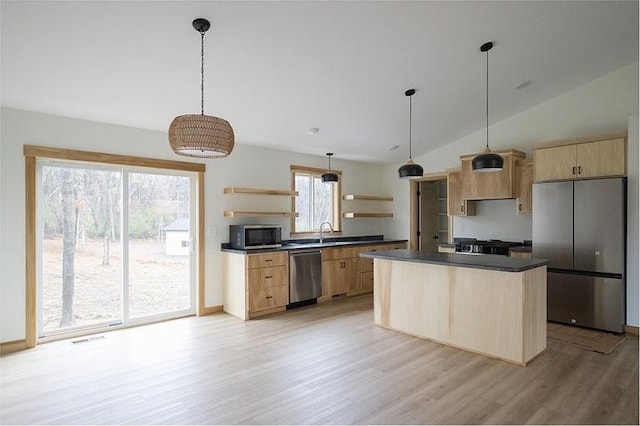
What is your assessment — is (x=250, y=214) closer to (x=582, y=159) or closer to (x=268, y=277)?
(x=268, y=277)

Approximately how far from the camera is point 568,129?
16.5 ft

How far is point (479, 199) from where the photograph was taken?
5617mm

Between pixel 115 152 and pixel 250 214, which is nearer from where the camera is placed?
pixel 115 152

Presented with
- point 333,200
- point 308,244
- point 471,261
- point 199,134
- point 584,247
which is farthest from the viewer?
point 333,200

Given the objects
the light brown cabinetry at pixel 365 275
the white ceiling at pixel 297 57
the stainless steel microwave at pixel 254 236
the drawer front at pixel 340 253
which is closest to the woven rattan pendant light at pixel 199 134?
the white ceiling at pixel 297 57

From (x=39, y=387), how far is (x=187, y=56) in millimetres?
2846

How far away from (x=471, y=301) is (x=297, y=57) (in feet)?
9.18

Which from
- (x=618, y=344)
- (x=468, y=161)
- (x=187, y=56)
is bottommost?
(x=618, y=344)

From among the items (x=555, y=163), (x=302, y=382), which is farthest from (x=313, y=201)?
(x=302, y=382)

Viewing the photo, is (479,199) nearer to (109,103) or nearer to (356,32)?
(356,32)

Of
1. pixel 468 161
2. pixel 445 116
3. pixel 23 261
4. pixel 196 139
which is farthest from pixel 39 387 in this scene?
pixel 468 161

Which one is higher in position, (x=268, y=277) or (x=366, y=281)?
(x=268, y=277)

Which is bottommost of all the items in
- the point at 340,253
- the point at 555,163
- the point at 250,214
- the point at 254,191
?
the point at 340,253

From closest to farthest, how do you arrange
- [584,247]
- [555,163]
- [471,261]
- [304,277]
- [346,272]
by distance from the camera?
[471,261]
[584,247]
[555,163]
[304,277]
[346,272]
